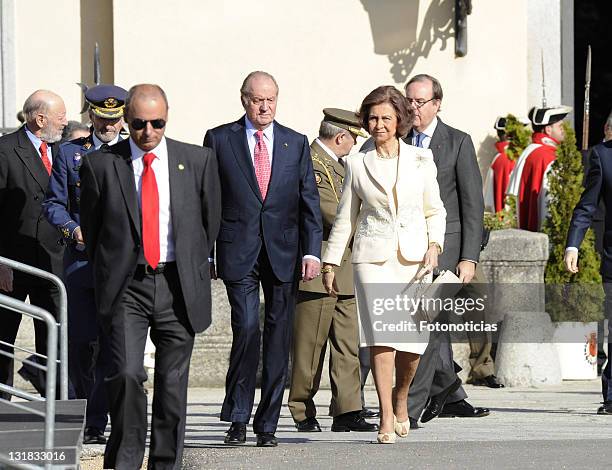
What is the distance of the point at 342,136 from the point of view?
1023cm

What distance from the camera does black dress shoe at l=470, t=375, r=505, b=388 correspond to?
12.5 meters

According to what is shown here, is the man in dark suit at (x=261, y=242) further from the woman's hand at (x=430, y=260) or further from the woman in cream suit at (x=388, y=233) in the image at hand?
the woman's hand at (x=430, y=260)

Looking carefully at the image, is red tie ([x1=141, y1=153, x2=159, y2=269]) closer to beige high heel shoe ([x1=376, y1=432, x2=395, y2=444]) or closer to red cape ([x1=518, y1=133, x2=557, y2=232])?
beige high heel shoe ([x1=376, y1=432, x2=395, y2=444])

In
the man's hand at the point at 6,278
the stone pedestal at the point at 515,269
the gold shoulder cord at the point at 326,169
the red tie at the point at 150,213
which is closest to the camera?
the red tie at the point at 150,213

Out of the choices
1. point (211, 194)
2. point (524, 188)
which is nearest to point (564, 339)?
point (524, 188)

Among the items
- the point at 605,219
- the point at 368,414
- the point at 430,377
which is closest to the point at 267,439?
the point at 430,377

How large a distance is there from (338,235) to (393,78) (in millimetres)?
4920

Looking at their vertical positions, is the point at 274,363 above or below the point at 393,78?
below

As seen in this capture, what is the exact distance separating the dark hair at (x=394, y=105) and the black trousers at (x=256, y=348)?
92 centimetres

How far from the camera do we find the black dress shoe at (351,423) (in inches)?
389

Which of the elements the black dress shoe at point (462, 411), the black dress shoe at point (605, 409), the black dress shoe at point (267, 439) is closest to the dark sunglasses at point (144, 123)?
the black dress shoe at point (267, 439)

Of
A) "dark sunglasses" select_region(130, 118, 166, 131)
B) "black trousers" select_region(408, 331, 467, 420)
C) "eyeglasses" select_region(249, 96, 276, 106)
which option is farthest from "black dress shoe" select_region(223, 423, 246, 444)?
"dark sunglasses" select_region(130, 118, 166, 131)

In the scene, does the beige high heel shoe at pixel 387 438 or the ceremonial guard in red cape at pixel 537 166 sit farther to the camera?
the ceremonial guard in red cape at pixel 537 166

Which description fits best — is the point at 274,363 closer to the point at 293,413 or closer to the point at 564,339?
the point at 293,413
